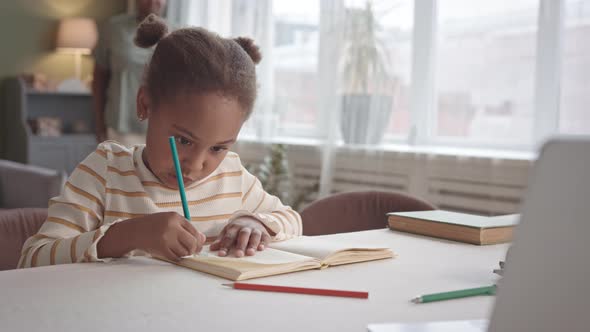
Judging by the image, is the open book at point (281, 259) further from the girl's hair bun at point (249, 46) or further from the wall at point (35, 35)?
the wall at point (35, 35)

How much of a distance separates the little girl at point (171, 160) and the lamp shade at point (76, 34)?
181 inches

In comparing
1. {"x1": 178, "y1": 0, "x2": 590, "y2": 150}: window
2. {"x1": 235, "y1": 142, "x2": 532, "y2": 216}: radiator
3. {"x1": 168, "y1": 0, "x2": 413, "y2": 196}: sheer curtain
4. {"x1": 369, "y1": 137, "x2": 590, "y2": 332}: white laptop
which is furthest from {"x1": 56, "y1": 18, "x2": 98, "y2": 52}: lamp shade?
{"x1": 369, "y1": 137, "x2": 590, "y2": 332}: white laptop

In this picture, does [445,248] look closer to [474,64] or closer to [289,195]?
[474,64]

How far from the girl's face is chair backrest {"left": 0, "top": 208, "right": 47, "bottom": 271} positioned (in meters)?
0.31

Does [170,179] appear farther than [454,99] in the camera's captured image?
No

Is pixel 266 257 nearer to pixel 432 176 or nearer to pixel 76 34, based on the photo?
pixel 432 176

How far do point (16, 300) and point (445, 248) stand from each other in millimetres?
755

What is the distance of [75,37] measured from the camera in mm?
5762

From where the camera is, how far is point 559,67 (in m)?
3.07

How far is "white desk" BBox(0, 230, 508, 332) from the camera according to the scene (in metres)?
0.78

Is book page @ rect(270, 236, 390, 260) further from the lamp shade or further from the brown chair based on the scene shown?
the lamp shade

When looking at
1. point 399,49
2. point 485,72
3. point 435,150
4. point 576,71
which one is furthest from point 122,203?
point 399,49

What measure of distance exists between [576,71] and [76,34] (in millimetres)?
4024

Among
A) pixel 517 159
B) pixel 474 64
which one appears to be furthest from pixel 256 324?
pixel 474 64
